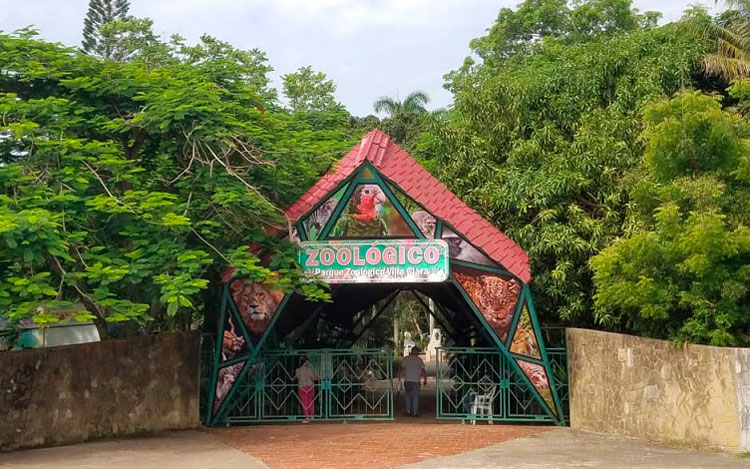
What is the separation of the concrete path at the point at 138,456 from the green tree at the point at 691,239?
20.0ft

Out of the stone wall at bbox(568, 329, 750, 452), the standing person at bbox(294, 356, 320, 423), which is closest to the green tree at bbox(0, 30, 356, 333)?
the standing person at bbox(294, 356, 320, 423)

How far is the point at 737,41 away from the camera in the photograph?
67.0 ft

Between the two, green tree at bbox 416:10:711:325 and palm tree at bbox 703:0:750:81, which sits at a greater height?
palm tree at bbox 703:0:750:81

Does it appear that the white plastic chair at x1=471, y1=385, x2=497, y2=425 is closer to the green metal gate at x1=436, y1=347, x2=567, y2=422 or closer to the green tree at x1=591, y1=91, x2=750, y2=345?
the green metal gate at x1=436, y1=347, x2=567, y2=422

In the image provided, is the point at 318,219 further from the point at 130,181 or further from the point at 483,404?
the point at 483,404

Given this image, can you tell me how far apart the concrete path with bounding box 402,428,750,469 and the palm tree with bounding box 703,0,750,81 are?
9675 mm

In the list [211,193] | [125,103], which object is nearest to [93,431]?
[211,193]

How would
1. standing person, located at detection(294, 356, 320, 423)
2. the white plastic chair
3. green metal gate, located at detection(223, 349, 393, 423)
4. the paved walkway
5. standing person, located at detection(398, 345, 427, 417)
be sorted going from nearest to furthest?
the paved walkway → the white plastic chair → green metal gate, located at detection(223, 349, 393, 423) → standing person, located at detection(294, 356, 320, 423) → standing person, located at detection(398, 345, 427, 417)

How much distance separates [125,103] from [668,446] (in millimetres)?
9807

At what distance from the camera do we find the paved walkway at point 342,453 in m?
11.1

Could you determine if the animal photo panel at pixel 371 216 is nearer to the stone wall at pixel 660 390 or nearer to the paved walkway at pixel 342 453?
the paved walkway at pixel 342 453

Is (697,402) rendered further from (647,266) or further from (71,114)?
(71,114)

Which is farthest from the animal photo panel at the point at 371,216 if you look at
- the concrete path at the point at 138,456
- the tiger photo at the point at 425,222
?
Answer: the concrete path at the point at 138,456

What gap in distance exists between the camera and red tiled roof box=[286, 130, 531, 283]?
14.6m
